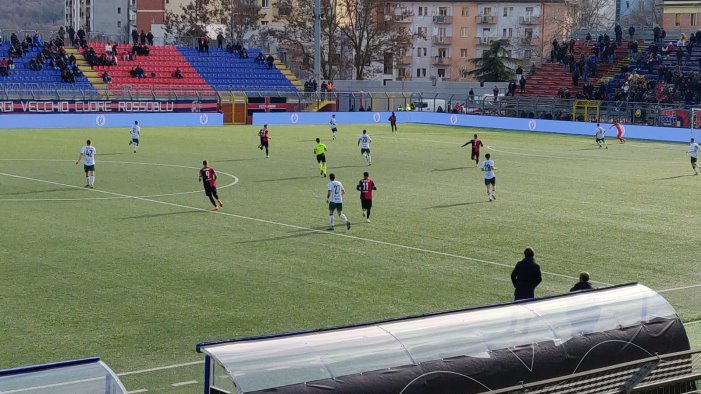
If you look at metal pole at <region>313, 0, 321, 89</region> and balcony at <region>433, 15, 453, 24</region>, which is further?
balcony at <region>433, 15, 453, 24</region>

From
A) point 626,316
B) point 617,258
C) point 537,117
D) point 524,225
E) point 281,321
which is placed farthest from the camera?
point 537,117

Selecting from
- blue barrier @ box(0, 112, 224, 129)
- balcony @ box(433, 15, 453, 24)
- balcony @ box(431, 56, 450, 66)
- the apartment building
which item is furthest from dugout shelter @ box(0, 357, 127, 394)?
balcony @ box(431, 56, 450, 66)

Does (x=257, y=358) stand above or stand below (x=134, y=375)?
above

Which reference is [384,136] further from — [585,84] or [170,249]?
[170,249]

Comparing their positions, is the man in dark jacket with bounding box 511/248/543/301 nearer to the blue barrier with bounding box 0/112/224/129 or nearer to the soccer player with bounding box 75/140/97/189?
the soccer player with bounding box 75/140/97/189

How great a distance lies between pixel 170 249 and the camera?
92.1ft

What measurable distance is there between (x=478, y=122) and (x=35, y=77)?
34001 mm

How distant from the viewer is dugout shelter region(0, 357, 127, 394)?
10.8 m

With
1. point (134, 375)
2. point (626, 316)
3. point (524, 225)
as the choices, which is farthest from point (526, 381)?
point (524, 225)

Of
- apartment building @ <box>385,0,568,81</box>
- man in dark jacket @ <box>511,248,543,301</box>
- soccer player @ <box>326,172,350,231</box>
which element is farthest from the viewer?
apartment building @ <box>385,0,568,81</box>

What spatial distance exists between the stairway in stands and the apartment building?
52.7m

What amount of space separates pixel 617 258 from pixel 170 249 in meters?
11.6

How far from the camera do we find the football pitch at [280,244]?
20.5 meters

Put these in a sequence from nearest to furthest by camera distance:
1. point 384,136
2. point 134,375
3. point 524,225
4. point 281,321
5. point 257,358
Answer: point 257,358, point 134,375, point 281,321, point 524,225, point 384,136
